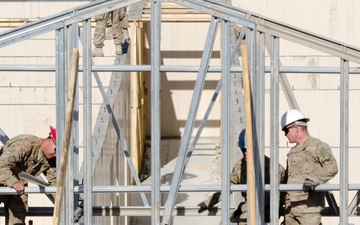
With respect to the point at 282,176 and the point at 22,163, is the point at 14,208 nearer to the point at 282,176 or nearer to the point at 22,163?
the point at 22,163

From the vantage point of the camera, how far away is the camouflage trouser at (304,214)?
42.5ft

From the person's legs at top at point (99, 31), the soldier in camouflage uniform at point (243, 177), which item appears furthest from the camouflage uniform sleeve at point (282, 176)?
the person's legs at top at point (99, 31)

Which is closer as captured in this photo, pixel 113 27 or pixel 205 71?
pixel 205 71

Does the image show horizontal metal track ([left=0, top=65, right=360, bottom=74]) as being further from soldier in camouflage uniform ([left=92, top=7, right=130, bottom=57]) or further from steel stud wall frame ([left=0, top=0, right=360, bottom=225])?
soldier in camouflage uniform ([left=92, top=7, right=130, bottom=57])

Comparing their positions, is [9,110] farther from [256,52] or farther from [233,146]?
[256,52]

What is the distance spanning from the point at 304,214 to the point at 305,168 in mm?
483

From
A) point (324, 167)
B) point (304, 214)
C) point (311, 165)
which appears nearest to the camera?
point (324, 167)

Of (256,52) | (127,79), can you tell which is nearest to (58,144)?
(256,52)

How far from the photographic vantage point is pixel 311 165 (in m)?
12.9

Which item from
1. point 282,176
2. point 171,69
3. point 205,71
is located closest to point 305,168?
point 282,176

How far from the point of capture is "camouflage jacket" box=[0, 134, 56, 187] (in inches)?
513

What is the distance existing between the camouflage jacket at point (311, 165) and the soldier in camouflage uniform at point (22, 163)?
2466 millimetres

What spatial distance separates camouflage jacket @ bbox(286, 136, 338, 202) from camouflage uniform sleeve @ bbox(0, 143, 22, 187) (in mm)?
2795

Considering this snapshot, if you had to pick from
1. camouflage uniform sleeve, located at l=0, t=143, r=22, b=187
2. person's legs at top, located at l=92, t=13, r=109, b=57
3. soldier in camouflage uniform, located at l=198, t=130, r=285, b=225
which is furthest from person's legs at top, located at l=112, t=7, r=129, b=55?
soldier in camouflage uniform, located at l=198, t=130, r=285, b=225
